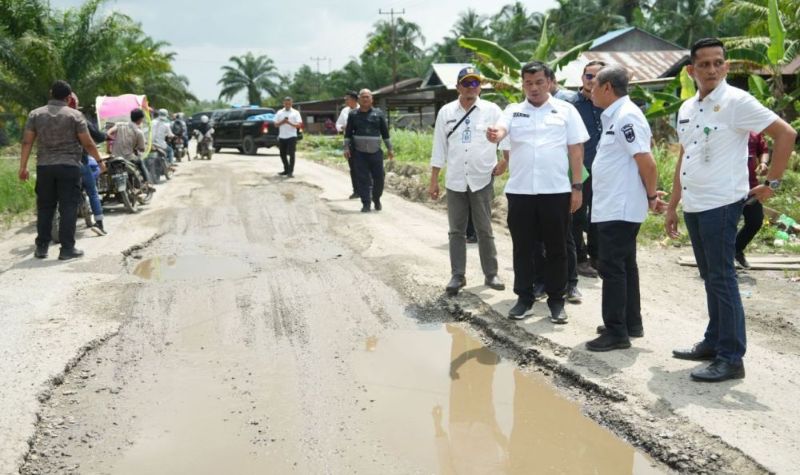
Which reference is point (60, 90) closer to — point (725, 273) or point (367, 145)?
point (367, 145)

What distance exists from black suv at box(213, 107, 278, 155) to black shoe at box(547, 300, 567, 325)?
20.0m

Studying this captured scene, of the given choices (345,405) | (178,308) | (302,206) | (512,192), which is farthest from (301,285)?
(302,206)

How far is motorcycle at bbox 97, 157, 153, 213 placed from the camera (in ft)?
37.9

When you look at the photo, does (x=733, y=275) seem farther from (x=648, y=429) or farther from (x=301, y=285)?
(x=301, y=285)

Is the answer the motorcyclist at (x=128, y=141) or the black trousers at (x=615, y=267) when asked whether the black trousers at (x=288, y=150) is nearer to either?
the motorcyclist at (x=128, y=141)

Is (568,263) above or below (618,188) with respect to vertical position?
below

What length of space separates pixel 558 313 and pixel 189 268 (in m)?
4.21

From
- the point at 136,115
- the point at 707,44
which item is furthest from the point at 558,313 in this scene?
the point at 136,115

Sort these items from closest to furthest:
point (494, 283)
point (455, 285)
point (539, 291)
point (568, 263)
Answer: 1. point (568, 263)
2. point (539, 291)
3. point (455, 285)
4. point (494, 283)

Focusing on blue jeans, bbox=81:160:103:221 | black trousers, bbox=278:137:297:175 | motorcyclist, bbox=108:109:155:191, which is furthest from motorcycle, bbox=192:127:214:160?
blue jeans, bbox=81:160:103:221

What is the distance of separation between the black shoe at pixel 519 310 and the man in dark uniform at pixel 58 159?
5.25m

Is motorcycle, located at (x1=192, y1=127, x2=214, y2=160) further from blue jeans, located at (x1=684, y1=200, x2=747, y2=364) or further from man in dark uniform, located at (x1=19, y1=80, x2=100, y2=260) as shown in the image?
blue jeans, located at (x1=684, y1=200, x2=747, y2=364)

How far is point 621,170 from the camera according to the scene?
186 inches

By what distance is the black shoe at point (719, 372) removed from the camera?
415 centimetres
